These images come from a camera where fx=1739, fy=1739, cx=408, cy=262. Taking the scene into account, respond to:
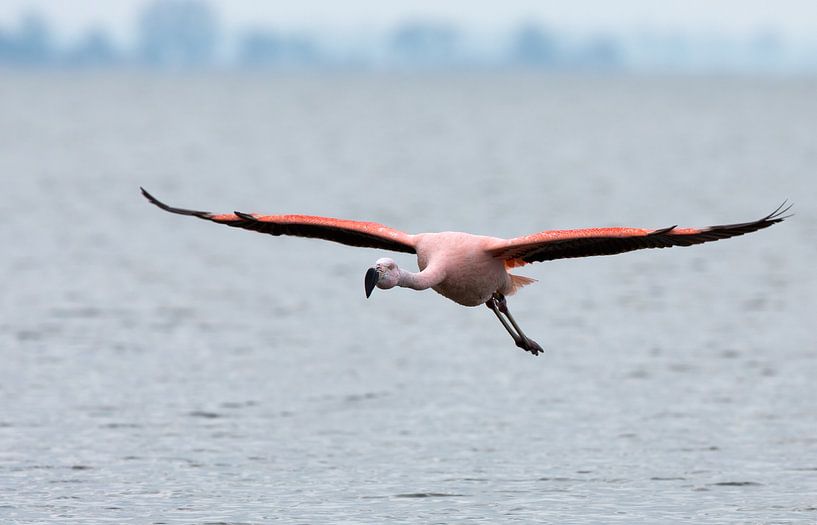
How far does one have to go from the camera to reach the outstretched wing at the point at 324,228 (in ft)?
62.2

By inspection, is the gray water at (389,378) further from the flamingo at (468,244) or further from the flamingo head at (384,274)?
the flamingo head at (384,274)

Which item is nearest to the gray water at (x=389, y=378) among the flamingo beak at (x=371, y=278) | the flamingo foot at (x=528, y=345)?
the flamingo foot at (x=528, y=345)

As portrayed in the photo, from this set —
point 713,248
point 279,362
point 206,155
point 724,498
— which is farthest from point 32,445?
point 206,155

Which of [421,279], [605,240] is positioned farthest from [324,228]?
[605,240]

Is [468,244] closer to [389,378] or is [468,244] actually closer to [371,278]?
[371,278]

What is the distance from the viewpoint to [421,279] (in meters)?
18.0

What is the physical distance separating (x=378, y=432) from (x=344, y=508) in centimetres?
451

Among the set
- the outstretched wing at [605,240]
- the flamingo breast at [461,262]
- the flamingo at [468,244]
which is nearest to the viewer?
the outstretched wing at [605,240]

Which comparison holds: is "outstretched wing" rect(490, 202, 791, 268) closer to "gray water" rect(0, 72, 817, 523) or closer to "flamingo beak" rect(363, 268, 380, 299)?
"flamingo beak" rect(363, 268, 380, 299)

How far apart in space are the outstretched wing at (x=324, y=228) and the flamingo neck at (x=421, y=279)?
650 mm

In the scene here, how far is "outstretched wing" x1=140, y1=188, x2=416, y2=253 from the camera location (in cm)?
1895

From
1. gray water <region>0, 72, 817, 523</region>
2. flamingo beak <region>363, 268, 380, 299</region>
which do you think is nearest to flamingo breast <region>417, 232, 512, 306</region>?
flamingo beak <region>363, 268, 380, 299</region>

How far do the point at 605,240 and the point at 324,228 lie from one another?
10.6 ft

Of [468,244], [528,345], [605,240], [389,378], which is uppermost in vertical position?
[605,240]
